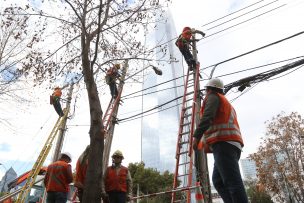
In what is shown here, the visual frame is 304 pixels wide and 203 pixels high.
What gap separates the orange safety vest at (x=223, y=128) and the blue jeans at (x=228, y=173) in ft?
0.26

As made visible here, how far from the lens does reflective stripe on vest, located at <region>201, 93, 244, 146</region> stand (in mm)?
3125

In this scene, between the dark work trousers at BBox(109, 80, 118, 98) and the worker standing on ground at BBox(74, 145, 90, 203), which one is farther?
the dark work trousers at BBox(109, 80, 118, 98)

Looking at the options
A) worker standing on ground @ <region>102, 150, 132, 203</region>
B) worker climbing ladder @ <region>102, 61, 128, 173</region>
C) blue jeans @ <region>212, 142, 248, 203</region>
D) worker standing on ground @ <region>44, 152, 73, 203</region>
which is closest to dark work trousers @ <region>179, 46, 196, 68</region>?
worker climbing ladder @ <region>102, 61, 128, 173</region>

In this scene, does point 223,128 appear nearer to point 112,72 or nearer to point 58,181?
point 58,181

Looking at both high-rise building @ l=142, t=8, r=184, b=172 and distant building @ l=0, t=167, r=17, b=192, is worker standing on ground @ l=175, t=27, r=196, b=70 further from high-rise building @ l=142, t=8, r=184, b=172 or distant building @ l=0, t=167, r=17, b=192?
distant building @ l=0, t=167, r=17, b=192

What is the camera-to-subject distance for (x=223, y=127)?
318cm

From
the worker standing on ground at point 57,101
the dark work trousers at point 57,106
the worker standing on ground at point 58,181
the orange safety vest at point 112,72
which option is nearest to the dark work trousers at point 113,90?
the orange safety vest at point 112,72

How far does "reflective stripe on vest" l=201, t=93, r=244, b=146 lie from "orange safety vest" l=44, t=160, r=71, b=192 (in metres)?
3.62

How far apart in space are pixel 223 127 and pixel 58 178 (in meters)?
3.92

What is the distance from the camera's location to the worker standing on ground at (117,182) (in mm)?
5211

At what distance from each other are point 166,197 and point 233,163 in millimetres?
25667

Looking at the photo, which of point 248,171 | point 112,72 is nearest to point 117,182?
point 112,72

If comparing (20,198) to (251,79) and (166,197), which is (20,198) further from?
(166,197)

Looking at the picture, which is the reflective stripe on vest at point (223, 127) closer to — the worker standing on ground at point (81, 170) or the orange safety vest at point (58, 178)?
the worker standing on ground at point (81, 170)
